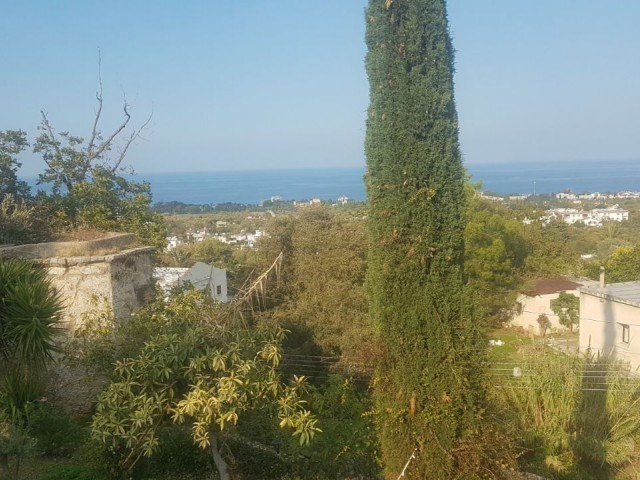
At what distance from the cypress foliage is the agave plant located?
14.6 ft

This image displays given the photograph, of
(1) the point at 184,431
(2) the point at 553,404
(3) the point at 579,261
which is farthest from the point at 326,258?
(3) the point at 579,261

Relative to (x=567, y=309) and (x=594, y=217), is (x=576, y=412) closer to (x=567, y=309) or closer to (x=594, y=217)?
(x=567, y=309)

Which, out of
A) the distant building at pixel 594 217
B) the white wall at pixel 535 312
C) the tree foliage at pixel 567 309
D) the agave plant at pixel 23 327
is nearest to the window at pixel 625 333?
the tree foliage at pixel 567 309

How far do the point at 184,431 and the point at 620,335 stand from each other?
13515 millimetres

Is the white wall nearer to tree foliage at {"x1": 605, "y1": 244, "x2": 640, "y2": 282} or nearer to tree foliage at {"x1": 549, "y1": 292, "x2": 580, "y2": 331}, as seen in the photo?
tree foliage at {"x1": 549, "y1": 292, "x2": 580, "y2": 331}

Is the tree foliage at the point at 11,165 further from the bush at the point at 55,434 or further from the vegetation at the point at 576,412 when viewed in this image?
the vegetation at the point at 576,412

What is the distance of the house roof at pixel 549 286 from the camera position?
25.4m

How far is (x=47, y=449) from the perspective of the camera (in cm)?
782

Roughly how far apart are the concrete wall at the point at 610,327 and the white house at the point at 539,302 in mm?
7872

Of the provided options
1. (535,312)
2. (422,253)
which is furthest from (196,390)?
(535,312)

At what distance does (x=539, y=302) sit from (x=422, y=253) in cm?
2163

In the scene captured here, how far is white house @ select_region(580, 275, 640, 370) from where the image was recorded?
14953 millimetres

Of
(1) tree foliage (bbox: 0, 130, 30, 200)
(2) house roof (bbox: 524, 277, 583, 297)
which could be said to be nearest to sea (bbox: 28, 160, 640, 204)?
(1) tree foliage (bbox: 0, 130, 30, 200)

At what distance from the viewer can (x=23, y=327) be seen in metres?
6.98
